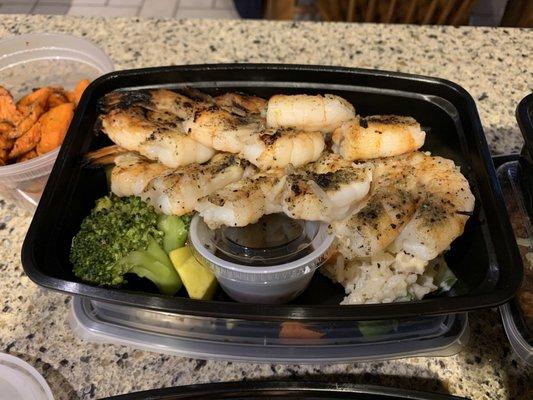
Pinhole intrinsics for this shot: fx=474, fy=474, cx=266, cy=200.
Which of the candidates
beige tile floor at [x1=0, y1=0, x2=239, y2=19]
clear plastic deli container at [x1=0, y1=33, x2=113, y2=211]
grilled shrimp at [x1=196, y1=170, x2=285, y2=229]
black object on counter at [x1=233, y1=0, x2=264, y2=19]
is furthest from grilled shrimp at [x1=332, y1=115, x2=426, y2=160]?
beige tile floor at [x1=0, y1=0, x2=239, y2=19]

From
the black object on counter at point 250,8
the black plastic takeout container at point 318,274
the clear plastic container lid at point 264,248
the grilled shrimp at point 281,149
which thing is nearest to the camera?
the black plastic takeout container at point 318,274

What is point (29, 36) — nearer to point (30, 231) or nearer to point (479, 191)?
point (30, 231)

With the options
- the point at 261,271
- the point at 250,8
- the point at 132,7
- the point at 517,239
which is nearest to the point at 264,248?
the point at 261,271

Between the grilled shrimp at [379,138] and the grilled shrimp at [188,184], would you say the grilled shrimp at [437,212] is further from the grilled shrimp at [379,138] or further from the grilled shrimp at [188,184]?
the grilled shrimp at [188,184]

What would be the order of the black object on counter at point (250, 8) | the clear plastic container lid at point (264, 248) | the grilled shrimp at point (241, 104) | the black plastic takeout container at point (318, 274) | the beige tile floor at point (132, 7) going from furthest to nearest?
1. the beige tile floor at point (132, 7)
2. the black object on counter at point (250, 8)
3. the grilled shrimp at point (241, 104)
4. the clear plastic container lid at point (264, 248)
5. the black plastic takeout container at point (318, 274)

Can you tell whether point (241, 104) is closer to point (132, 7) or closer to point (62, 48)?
point (62, 48)

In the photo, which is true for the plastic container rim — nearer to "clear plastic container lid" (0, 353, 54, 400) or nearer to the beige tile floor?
"clear plastic container lid" (0, 353, 54, 400)

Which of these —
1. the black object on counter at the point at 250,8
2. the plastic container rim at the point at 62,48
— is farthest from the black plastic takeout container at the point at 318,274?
the black object on counter at the point at 250,8
